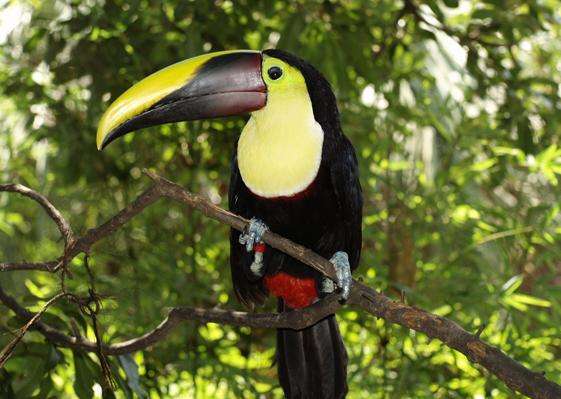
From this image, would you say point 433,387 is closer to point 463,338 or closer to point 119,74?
point 463,338

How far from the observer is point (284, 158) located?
2592mm

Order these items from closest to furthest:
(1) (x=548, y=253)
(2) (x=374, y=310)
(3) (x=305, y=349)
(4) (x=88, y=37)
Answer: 1. (2) (x=374, y=310)
2. (3) (x=305, y=349)
3. (4) (x=88, y=37)
4. (1) (x=548, y=253)

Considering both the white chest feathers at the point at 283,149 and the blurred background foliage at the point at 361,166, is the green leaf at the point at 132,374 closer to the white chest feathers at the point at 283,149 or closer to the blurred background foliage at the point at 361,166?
the blurred background foliage at the point at 361,166

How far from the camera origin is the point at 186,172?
163 inches

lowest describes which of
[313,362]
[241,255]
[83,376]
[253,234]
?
[313,362]

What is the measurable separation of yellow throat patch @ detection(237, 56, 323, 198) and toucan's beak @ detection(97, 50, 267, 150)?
5 centimetres

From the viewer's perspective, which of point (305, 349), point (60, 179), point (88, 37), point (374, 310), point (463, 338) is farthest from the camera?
point (60, 179)

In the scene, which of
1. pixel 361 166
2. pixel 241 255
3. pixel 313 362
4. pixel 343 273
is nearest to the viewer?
pixel 343 273

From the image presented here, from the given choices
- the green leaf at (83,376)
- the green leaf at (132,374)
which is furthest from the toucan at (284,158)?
the green leaf at (83,376)

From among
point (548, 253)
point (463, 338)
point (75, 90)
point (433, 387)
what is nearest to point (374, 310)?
point (463, 338)

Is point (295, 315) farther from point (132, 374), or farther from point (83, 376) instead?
point (83, 376)

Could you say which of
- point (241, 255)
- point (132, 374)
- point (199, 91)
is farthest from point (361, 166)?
point (132, 374)

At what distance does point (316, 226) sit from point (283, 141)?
38cm

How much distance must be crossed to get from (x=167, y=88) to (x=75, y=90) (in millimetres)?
1794
